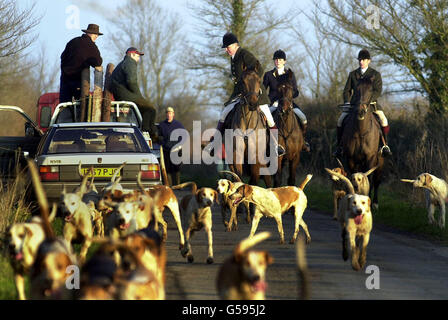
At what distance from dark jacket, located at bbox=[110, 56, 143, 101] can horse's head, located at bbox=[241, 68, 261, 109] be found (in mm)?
2892

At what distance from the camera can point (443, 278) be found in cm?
954

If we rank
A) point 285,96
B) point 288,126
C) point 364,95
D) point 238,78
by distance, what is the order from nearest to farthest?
point 238,78 < point 364,95 < point 285,96 < point 288,126

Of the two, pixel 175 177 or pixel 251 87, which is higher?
pixel 251 87

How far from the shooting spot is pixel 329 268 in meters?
10.1

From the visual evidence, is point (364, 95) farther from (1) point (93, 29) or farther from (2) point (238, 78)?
(1) point (93, 29)

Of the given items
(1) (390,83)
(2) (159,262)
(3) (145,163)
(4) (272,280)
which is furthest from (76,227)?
(1) (390,83)

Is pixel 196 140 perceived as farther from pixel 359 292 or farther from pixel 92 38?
pixel 359 292

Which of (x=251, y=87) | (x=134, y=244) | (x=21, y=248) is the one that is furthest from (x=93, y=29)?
(x=134, y=244)

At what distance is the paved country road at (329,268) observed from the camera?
8.51 metres

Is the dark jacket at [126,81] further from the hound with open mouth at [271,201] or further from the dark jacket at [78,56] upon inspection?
the hound with open mouth at [271,201]

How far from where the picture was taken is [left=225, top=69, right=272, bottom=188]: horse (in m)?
15.6

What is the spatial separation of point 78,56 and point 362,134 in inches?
224

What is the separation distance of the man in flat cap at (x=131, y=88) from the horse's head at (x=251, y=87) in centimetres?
259

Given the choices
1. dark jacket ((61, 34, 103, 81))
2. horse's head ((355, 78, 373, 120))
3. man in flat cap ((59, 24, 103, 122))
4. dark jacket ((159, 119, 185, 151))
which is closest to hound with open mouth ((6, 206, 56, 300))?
man in flat cap ((59, 24, 103, 122))
